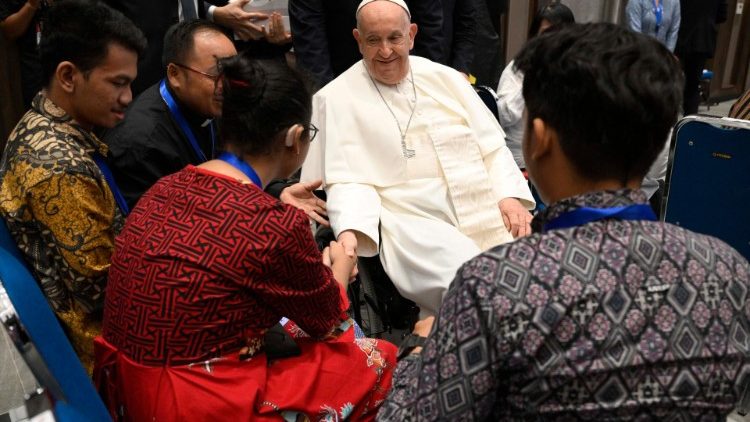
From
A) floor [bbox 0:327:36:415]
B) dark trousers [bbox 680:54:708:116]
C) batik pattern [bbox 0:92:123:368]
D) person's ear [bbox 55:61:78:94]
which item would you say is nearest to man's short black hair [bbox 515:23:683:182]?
batik pattern [bbox 0:92:123:368]

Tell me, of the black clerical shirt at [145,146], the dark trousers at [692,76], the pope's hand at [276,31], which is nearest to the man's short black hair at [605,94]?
the black clerical shirt at [145,146]

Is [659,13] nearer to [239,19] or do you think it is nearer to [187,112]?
[239,19]

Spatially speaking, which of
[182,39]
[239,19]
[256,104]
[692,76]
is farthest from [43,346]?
[692,76]

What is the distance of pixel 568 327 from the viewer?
974mm

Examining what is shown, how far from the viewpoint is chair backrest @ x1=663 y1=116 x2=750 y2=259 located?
100 inches

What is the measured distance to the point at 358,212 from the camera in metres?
2.55

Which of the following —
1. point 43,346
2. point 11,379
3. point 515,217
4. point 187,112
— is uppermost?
point 187,112

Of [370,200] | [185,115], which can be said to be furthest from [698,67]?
[185,115]

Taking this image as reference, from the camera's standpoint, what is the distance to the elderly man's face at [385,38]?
2762 millimetres

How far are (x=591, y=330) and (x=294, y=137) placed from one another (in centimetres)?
91

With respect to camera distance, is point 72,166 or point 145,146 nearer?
point 72,166

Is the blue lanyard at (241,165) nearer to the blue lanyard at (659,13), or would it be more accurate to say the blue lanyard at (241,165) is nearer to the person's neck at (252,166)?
the person's neck at (252,166)

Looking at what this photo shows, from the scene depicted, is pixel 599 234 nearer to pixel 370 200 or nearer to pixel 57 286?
pixel 57 286

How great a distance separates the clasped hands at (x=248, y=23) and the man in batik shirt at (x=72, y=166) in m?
1.38
